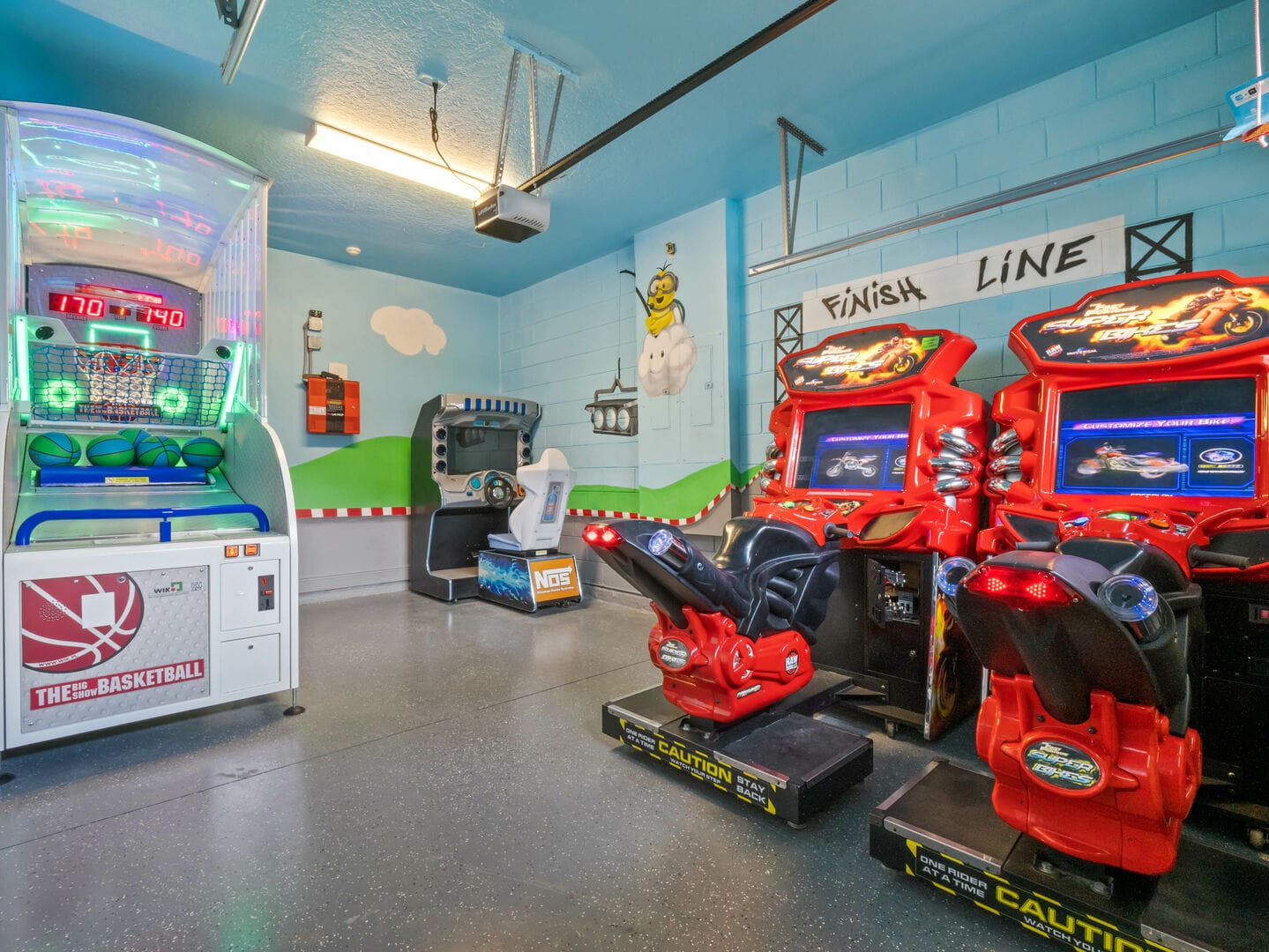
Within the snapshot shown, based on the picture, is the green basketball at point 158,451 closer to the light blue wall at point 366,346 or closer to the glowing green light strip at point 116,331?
the glowing green light strip at point 116,331

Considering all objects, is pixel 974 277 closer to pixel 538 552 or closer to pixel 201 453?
pixel 538 552

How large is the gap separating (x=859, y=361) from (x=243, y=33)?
2.95 meters

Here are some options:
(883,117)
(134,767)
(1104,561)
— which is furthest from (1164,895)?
(883,117)

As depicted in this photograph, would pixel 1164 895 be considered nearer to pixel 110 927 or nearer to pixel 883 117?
pixel 110 927

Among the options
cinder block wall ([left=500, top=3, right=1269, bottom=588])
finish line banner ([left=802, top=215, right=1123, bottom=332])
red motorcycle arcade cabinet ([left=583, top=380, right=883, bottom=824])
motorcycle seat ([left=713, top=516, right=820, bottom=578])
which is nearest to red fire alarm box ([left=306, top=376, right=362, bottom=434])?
cinder block wall ([left=500, top=3, right=1269, bottom=588])

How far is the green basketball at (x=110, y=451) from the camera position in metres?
2.96

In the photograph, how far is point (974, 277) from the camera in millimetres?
3277

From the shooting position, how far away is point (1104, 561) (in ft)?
4.70

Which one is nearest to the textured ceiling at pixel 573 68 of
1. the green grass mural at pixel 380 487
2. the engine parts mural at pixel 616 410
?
the engine parts mural at pixel 616 410

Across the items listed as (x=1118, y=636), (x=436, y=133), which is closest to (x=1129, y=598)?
(x=1118, y=636)

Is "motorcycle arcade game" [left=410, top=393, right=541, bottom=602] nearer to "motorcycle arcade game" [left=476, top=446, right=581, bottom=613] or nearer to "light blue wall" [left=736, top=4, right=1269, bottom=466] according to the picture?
"motorcycle arcade game" [left=476, top=446, right=581, bottom=613]

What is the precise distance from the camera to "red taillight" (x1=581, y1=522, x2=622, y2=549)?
6.41 feet

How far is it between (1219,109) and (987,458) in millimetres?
1771

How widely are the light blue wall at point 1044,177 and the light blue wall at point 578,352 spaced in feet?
5.04
